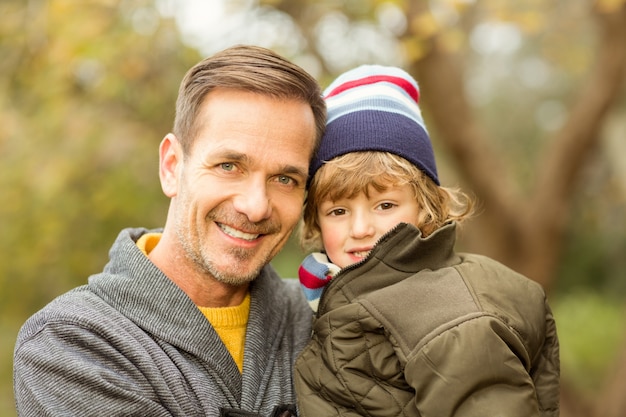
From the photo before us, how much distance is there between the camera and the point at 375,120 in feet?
7.58

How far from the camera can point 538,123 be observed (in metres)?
13.6

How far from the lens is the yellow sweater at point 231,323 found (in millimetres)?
2266

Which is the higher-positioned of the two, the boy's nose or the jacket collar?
the boy's nose

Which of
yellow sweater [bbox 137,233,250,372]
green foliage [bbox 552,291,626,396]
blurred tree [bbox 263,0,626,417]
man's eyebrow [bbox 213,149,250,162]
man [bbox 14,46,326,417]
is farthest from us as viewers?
green foliage [bbox 552,291,626,396]

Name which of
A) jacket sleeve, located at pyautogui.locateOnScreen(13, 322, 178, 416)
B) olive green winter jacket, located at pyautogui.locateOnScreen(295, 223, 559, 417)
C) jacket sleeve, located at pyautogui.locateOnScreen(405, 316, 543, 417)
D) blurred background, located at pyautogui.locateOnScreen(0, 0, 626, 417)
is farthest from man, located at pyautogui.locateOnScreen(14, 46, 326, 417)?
blurred background, located at pyautogui.locateOnScreen(0, 0, 626, 417)

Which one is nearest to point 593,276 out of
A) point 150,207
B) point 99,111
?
point 150,207

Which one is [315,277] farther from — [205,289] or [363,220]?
[205,289]

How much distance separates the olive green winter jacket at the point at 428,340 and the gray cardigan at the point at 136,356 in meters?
0.18

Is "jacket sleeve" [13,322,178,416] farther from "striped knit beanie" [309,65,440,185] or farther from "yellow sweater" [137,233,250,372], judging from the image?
"striped knit beanie" [309,65,440,185]

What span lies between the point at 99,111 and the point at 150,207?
1.35 meters

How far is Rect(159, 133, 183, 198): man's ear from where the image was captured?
7.68 ft

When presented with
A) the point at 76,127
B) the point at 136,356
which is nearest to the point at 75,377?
the point at 136,356

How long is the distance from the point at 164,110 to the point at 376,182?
182 inches

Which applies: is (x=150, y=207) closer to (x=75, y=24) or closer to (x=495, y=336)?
(x=75, y=24)
